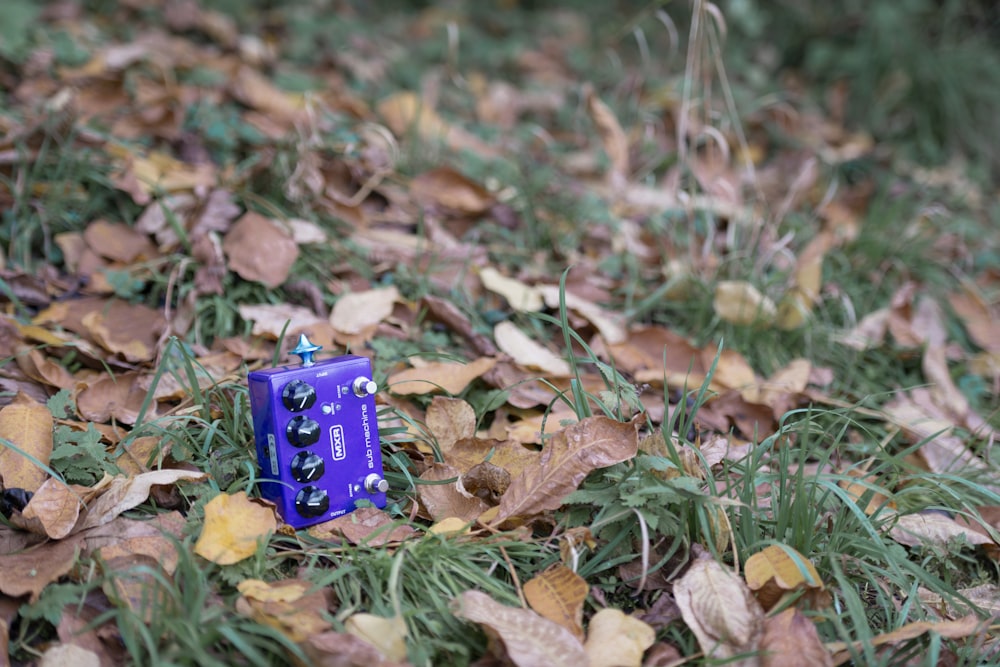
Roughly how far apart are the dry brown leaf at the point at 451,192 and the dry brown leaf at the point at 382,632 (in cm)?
150

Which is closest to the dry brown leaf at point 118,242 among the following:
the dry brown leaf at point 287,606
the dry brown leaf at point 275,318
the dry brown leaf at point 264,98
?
the dry brown leaf at point 275,318

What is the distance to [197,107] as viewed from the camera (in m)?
2.48

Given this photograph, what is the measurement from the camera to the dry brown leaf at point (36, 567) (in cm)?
114

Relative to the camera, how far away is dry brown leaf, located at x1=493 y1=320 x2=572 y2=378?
179 cm

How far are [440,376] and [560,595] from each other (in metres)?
0.60

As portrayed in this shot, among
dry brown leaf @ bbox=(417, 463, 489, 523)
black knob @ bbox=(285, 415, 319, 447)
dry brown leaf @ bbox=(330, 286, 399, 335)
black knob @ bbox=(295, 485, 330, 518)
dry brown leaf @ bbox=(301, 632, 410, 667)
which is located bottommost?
dry brown leaf @ bbox=(330, 286, 399, 335)

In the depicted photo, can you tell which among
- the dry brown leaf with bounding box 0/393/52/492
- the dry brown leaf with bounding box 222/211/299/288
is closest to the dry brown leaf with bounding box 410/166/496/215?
the dry brown leaf with bounding box 222/211/299/288

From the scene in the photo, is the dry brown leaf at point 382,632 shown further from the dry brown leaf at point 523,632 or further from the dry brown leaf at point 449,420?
the dry brown leaf at point 449,420

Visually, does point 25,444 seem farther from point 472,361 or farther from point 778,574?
point 778,574

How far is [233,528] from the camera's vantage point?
3.98 ft

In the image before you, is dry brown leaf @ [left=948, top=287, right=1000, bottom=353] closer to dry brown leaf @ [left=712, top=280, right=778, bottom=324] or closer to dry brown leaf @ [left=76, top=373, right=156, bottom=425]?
dry brown leaf @ [left=712, top=280, right=778, bottom=324]

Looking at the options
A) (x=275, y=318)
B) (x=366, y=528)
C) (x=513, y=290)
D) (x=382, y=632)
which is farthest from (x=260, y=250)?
(x=382, y=632)

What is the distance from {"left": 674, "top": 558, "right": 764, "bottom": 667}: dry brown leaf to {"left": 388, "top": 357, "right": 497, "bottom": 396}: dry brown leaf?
62 cm

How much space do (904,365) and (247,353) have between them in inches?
65.2
